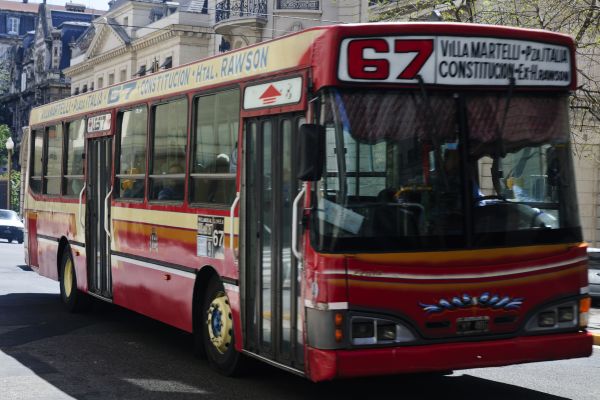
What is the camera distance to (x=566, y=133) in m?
8.86

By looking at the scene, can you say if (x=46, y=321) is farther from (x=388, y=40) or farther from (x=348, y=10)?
(x=348, y=10)

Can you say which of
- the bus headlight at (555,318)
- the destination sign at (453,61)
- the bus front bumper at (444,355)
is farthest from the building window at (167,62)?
the bus front bumper at (444,355)

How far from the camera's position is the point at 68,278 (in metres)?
15.6

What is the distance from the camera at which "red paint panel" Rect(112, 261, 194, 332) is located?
36.7 feet

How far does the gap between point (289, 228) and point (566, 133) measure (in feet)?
7.22

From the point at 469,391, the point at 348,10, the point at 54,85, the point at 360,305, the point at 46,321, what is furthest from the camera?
the point at 54,85

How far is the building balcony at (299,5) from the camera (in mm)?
45344

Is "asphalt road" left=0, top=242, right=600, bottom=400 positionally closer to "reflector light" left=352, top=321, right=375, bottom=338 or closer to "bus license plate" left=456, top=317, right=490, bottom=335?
"bus license plate" left=456, top=317, right=490, bottom=335

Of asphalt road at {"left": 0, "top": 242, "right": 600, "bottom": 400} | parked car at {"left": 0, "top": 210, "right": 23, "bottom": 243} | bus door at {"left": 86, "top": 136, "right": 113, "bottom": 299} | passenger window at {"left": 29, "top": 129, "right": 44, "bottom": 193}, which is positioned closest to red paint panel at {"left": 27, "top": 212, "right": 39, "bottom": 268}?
passenger window at {"left": 29, "top": 129, "right": 44, "bottom": 193}

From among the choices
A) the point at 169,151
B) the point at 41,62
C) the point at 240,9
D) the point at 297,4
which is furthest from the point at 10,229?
the point at 41,62

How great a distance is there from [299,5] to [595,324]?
3034 centimetres

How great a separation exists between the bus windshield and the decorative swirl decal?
0.37 m

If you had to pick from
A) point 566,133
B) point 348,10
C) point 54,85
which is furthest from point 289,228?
point 54,85

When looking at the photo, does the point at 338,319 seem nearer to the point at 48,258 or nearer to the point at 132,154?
the point at 132,154
